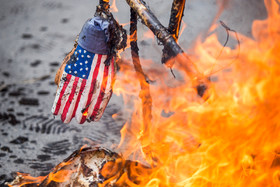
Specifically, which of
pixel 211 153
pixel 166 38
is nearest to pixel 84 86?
pixel 166 38

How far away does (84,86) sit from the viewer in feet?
7.66

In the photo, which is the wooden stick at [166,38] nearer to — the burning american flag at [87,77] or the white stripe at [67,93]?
the burning american flag at [87,77]

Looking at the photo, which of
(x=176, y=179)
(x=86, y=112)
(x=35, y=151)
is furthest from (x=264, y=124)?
(x=35, y=151)

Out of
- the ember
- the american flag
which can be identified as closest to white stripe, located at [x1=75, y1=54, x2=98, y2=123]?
the american flag

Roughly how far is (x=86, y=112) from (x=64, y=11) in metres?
4.98

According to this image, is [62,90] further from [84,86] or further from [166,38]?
[166,38]

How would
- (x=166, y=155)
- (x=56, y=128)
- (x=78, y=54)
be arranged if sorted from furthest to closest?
(x=56, y=128) < (x=166, y=155) < (x=78, y=54)

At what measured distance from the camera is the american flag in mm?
2283

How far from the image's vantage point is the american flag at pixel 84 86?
7.49ft

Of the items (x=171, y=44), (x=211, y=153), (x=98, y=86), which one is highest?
(x=171, y=44)

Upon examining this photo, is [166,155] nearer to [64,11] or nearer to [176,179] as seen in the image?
[176,179]

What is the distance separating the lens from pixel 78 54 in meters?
2.26

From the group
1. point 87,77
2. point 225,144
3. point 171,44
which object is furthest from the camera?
point 225,144

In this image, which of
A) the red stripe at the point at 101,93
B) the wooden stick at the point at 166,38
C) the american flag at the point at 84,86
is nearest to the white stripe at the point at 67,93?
the american flag at the point at 84,86
